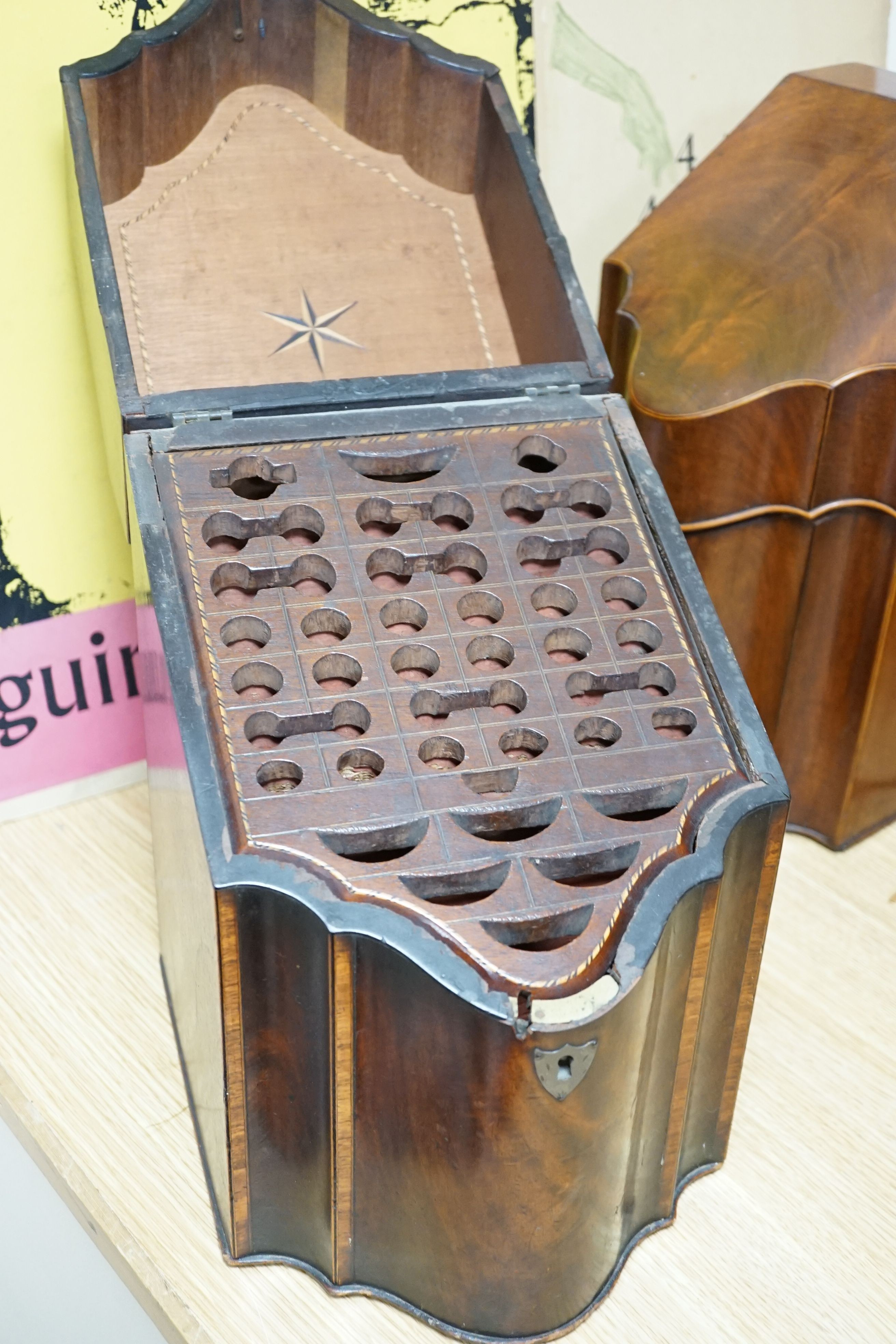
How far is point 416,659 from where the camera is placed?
1036 millimetres

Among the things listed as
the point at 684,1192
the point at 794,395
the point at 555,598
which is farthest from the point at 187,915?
the point at 794,395

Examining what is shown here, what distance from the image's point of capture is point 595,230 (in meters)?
1.64

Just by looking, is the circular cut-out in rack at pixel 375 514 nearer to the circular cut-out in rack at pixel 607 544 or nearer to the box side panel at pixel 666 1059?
the circular cut-out in rack at pixel 607 544

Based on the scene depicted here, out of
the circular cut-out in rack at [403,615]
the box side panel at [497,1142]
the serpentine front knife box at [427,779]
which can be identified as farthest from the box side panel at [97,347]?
the box side panel at [497,1142]

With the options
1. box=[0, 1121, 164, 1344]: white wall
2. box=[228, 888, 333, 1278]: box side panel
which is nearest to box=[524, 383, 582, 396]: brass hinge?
box=[228, 888, 333, 1278]: box side panel

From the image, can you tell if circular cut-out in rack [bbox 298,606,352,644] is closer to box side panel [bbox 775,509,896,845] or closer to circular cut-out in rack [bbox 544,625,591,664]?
circular cut-out in rack [bbox 544,625,591,664]

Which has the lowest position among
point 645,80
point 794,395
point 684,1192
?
point 684,1192

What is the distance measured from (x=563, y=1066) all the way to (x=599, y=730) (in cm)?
24

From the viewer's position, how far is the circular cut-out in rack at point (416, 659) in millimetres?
1027

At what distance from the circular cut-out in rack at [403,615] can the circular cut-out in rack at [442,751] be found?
0.29 ft

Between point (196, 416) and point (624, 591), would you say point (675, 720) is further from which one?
point (196, 416)

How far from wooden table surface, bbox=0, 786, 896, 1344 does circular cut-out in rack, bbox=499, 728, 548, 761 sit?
0.41m

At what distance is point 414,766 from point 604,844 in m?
0.13

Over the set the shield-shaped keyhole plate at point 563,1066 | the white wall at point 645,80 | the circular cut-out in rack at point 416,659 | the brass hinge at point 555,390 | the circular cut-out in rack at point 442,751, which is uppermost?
the white wall at point 645,80
